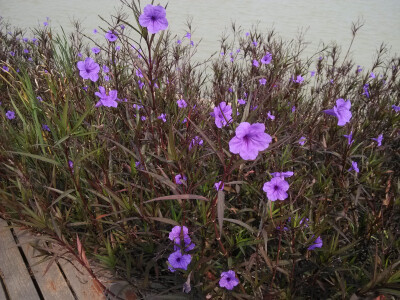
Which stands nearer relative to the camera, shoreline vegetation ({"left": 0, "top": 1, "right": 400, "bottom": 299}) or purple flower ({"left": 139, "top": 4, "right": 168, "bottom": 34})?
purple flower ({"left": 139, "top": 4, "right": 168, "bottom": 34})

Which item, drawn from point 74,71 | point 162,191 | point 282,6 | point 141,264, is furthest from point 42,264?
point 282,6

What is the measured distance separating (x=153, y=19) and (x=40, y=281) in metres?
1.11

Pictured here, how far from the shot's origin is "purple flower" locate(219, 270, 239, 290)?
1.21 m

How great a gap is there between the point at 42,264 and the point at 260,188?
3.21 feet

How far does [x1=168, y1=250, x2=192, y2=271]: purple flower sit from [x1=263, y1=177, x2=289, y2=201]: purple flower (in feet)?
1.14

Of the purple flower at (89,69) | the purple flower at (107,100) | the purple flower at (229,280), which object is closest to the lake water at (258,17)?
the purple flower at (89,69)

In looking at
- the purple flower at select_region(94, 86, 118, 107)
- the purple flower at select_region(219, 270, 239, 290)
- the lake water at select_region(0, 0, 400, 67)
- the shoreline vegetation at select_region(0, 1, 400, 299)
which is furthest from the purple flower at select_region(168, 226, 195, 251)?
the lake water at select_region(0, 0, 400, 67)

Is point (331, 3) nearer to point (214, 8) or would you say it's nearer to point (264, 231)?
point (214, 8)

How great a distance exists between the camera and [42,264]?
1534 mm

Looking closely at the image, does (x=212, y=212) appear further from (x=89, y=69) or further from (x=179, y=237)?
(x=89, y=69)

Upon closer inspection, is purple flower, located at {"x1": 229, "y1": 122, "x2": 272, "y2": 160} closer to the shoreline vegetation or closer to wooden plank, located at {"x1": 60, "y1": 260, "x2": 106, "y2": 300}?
the shoreline vegetation

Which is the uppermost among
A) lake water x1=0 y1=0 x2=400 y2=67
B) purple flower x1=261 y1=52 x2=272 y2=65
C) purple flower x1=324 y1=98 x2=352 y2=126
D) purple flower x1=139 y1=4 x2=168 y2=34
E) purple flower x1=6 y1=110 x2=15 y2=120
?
lake water x1=0 y1=0 x2=400 y2=67

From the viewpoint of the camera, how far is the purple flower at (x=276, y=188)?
125cm

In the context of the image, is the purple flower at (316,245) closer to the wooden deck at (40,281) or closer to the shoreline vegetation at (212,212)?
the shoreline vegetation at (212,212)
